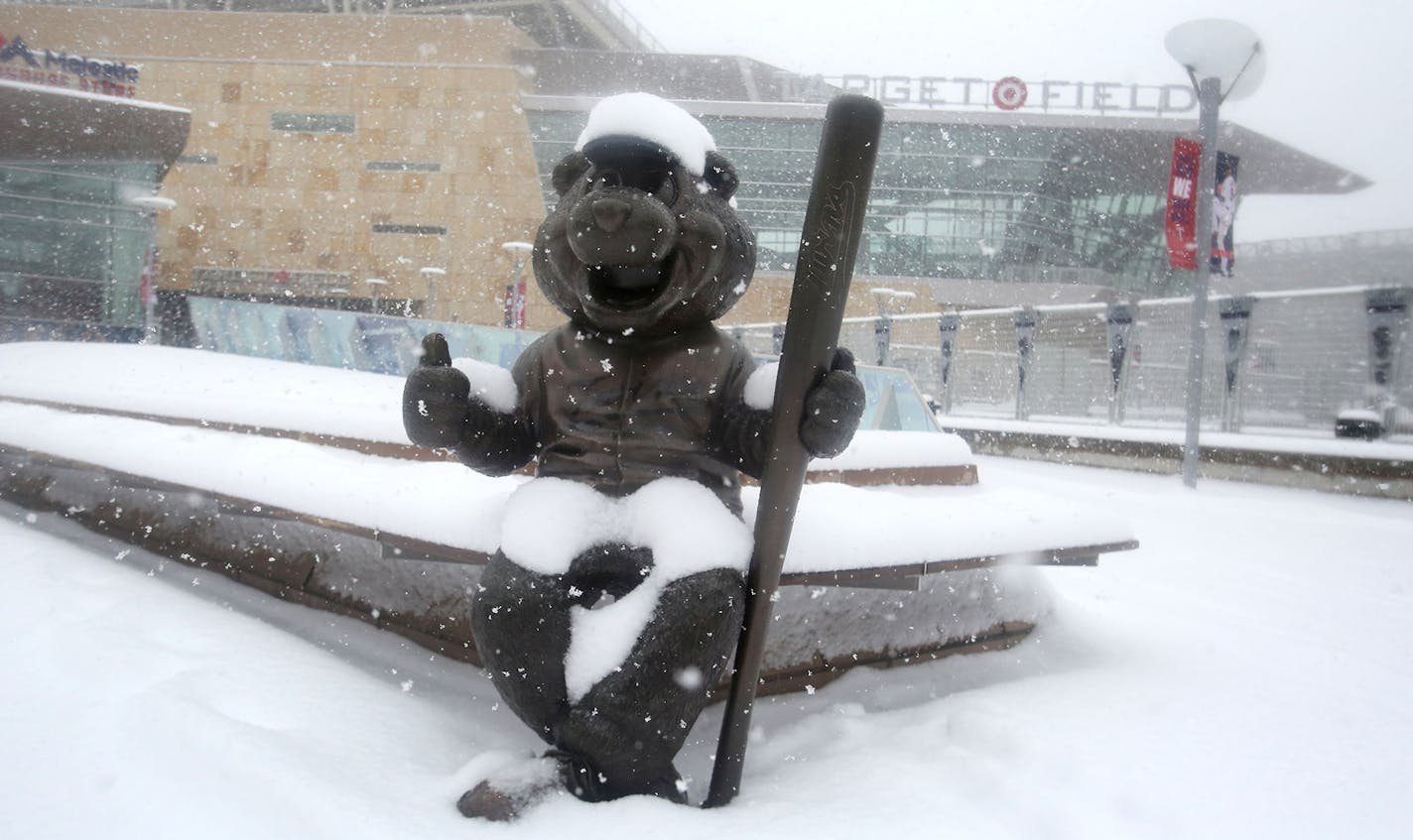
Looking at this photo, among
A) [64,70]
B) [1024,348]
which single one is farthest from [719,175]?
[64,70]

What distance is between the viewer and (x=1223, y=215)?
8852 millimetres

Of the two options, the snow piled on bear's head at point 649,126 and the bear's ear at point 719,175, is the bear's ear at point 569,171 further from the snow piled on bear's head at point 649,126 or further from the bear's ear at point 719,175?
the bear's ear at point 719,175

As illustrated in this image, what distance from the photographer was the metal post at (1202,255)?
747 centimetres

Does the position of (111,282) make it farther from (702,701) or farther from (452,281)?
(702,701)

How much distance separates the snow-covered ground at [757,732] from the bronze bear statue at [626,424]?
16 cm

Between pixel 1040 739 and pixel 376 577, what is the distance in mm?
1912

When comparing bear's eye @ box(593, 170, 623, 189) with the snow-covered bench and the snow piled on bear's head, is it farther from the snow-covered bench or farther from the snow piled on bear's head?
the snow-covered bench

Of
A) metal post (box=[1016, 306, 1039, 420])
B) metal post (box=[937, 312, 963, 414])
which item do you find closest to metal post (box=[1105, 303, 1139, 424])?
metal post (box=[1016, 306, 1039, 420])

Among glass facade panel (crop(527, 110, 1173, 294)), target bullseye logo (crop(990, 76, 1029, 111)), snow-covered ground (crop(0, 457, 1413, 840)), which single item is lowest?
snow-covered ground (crop(0, 457, 1413, 840))

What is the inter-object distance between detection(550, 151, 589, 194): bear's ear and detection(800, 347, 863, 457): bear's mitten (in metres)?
0.71

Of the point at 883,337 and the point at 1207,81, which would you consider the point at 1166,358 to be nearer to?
the point at 1207,81

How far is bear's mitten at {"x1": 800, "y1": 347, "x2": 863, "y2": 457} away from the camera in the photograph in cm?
155

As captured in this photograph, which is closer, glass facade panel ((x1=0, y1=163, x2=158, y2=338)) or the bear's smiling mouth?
the bear's smiling mouth

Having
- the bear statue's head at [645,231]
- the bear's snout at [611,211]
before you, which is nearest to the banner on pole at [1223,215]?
the bear statue's head at [645,231]
